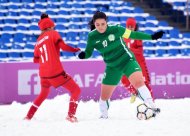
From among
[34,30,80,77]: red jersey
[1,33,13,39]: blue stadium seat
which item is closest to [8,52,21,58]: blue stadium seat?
[1,33,13,39]: blue stadium seat

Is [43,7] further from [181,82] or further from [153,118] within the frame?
[153,118]

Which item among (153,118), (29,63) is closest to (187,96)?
(29,63)

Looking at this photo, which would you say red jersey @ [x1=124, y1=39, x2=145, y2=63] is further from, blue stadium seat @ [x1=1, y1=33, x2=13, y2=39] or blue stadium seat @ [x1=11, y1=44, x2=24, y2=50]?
blue stadium seat @ [x1=1, y1=33, x2=13, y2=39]

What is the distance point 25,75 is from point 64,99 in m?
1.07

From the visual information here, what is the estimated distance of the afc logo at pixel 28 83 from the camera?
34.7 ft

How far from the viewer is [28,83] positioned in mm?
10586

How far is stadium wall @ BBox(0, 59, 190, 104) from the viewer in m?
10.5

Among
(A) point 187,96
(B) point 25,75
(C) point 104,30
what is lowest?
(A) point 187,96

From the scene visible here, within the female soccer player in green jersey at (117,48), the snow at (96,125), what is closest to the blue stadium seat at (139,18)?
the snow at (96,125)

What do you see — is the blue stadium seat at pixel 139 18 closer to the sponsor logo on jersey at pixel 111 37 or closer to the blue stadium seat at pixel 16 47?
the blue stadium seat at pixel 16 47

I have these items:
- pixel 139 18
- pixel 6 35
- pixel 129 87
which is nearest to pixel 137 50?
pixel 129 87

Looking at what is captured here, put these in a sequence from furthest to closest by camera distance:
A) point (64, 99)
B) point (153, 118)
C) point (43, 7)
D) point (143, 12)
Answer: point (143, 12), point (43, 7), point (64, 99), point (153, 118)

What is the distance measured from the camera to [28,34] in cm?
1541

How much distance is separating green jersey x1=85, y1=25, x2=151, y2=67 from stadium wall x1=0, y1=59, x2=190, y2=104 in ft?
12.9
